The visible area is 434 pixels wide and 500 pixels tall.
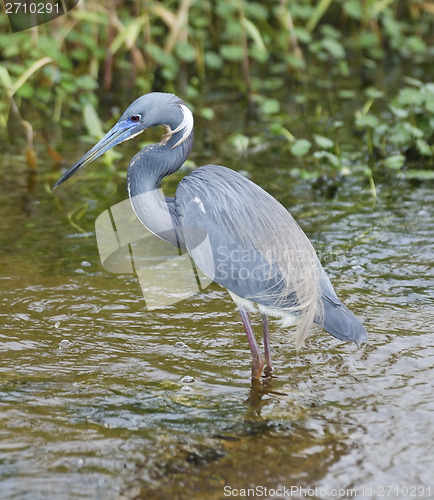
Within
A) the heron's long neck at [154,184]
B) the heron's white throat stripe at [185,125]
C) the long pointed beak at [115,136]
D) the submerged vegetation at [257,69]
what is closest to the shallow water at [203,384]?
the heron's long neck at [154,184]

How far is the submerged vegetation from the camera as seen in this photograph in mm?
7605

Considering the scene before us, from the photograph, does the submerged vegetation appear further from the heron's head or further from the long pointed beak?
the long pointed beak

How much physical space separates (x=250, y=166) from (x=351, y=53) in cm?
421

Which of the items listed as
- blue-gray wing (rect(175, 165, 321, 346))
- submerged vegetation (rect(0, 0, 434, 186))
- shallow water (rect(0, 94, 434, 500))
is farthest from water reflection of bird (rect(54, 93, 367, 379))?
submerged vegetation (rect(0, 0, 434, 186))

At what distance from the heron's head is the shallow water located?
3.64ft

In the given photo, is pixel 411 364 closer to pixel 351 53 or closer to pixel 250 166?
pixel 250 166

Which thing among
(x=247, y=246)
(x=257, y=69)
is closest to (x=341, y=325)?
(x=247, y=246)

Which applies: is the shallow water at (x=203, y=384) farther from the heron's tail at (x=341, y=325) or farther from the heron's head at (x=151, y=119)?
the heron's head at (x=151, y=119)

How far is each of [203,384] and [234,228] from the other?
870 mm

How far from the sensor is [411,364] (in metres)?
4.61

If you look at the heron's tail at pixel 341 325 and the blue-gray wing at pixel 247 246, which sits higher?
the blue-gray wing at pixel 247 246

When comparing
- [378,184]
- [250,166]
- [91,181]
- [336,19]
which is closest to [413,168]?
[378,184]

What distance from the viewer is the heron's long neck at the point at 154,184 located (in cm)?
471

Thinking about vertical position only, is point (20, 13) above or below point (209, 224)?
above
